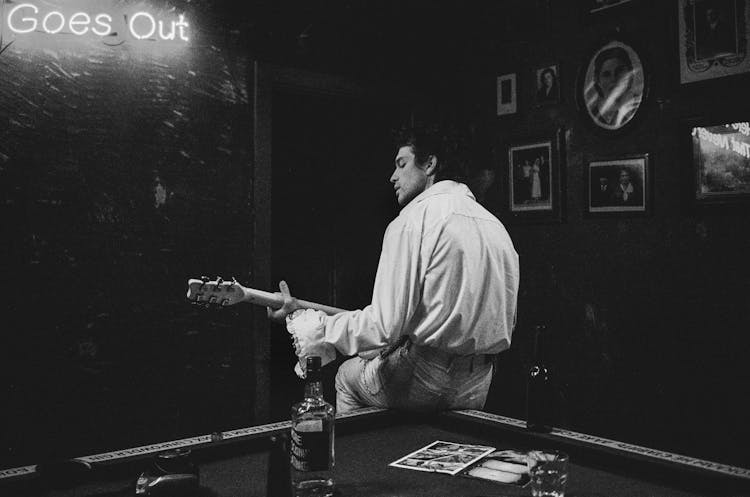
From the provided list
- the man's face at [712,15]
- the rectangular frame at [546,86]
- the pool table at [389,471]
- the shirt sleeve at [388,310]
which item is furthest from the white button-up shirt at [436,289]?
the rectangular frame at [546,86]

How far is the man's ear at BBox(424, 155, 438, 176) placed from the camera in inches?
103

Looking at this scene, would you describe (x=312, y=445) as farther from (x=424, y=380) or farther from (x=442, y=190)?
(x=442, y=190)

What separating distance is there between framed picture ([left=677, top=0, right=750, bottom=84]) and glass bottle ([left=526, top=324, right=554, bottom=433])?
195cm

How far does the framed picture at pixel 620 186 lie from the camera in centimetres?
353

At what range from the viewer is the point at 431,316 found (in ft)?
7.16

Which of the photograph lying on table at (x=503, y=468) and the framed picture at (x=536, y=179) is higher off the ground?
the framed picture at (x=536, y=179)

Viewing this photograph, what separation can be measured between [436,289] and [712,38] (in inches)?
82.5

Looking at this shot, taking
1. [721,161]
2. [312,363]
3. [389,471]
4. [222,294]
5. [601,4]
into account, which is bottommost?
[389,471]

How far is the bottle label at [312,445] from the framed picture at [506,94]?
10.2 ft

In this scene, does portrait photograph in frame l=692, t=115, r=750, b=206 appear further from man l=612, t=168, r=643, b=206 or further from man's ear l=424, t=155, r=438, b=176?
man's ear l=424, t=155, r=438, b=176

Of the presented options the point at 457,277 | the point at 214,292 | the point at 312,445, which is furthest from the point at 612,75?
the point at 312,445

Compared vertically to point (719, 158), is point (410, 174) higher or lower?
lower

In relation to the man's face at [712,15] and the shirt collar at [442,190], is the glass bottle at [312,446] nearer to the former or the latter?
the shirt collar at [442,190]

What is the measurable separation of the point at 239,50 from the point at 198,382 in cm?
180
